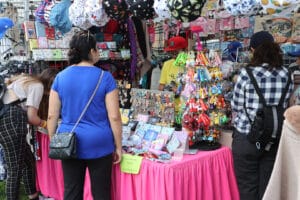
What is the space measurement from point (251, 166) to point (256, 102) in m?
0.46

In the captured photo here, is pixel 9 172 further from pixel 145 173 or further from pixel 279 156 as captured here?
pixel 279 156

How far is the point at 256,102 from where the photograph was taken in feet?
7.53

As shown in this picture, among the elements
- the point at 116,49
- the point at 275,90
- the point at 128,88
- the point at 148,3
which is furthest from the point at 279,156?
the point at 116,49

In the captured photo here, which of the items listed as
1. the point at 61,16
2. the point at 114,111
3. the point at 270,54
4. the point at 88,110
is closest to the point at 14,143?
the point at 88,110

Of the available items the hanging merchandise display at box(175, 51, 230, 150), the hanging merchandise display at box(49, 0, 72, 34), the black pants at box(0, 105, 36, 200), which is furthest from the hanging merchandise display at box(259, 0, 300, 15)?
the black pants at box(0, 105, 36, 200)

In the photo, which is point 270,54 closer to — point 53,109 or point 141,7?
point 141,7

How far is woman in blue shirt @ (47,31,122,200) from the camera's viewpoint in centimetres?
222

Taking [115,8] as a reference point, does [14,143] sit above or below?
below

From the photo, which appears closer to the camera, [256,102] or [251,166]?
[256,102]

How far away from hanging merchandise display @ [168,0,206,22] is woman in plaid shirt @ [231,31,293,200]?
0.43 metres

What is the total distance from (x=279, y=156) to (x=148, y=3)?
163 centimetres

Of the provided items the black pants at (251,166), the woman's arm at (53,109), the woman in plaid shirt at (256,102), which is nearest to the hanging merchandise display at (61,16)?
the woman's arm at (53,109)

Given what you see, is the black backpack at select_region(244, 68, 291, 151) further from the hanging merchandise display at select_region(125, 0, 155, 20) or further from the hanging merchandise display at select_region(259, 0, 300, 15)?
the hanging merchandise display at select_region(125, 0, 155, 20)

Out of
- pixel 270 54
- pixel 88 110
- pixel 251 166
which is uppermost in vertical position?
pixel 270 54
